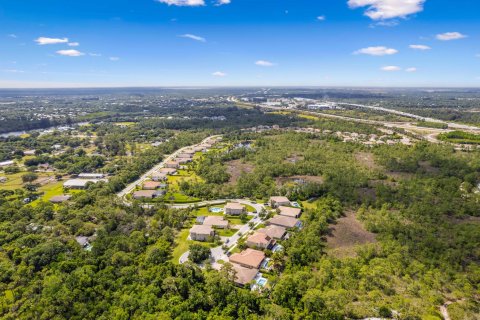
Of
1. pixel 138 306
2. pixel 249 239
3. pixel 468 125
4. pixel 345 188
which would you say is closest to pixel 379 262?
pixel 249 239

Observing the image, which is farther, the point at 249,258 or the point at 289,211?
the point at 289,211


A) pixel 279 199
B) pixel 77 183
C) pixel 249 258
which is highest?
pixel 279 199

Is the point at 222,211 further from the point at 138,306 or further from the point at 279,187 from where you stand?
the point at 138,306

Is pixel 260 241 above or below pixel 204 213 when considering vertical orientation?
above

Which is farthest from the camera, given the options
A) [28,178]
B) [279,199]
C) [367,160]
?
[367,160]

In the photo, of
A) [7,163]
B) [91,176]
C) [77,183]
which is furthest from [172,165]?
[7,163]

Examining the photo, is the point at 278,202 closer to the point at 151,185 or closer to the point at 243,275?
the point at 243,275
